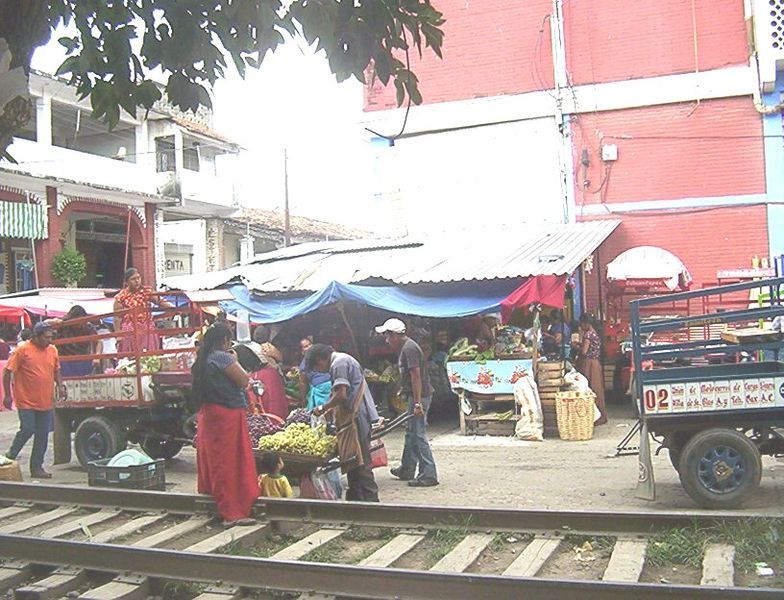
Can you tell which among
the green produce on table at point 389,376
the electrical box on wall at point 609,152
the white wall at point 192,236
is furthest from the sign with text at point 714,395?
the white wall at point 192,236

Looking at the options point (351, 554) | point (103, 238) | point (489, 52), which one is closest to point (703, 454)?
point (351, 554)

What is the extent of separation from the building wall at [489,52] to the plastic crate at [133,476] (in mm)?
11796

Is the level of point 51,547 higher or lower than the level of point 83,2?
lower

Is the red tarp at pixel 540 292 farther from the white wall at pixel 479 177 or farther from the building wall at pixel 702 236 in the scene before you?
the white wall at pixel 479 177

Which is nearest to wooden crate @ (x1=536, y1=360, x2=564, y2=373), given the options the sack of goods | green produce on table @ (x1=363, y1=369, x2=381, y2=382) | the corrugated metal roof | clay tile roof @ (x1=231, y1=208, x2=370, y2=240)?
the corrugated metal roof

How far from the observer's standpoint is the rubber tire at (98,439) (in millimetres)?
10273

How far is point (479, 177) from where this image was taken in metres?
17.7

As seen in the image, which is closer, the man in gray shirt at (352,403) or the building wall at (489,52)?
the man in gray shirt at (352,403)

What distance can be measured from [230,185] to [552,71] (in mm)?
15931

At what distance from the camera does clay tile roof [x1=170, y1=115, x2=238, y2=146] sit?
1074 inches

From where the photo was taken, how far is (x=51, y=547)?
6.07 m

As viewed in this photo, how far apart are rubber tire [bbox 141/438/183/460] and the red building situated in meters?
9.08

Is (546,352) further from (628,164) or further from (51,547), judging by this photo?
(51,547)

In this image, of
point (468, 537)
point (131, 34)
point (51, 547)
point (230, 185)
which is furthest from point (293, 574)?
point (230, 185)
